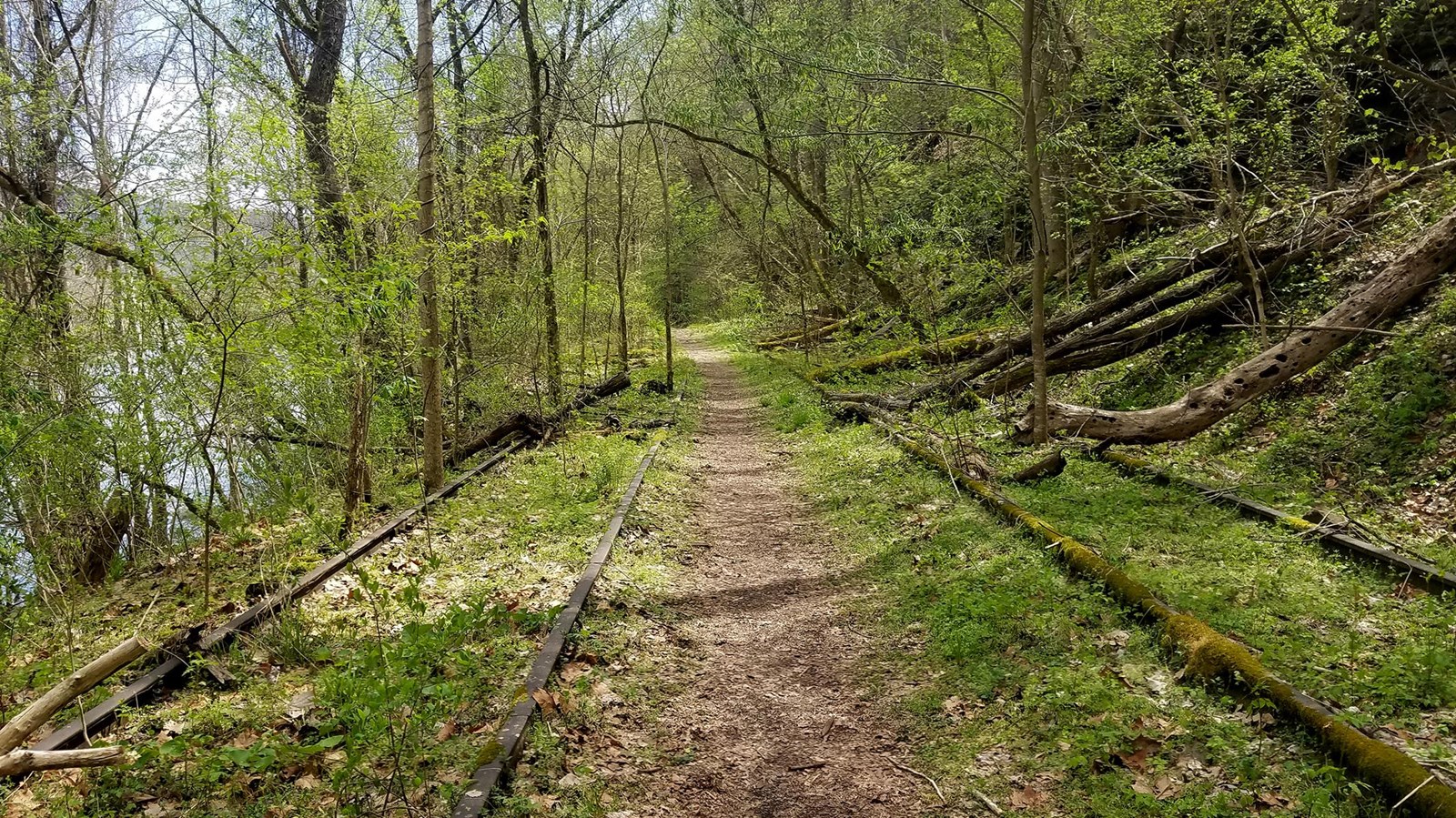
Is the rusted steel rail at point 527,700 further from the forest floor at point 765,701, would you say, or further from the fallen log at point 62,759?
the fallen log at point 62,759

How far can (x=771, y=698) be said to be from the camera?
4.77 meters

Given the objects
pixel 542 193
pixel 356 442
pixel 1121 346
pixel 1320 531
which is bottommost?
pixel 1320 531

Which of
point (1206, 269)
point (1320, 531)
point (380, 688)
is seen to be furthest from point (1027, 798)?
point (1206, 269)

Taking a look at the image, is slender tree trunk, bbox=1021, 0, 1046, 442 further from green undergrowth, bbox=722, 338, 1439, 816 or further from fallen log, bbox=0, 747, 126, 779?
fallen log, bbox=0, 747, 126, 779

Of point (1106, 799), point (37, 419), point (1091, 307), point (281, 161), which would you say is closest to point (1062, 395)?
point (1091, 307)

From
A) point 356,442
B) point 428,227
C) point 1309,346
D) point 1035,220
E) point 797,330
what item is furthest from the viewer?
point 797,330

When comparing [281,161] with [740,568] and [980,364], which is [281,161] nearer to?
[740,568]

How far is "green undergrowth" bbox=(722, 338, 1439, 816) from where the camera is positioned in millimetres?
3248

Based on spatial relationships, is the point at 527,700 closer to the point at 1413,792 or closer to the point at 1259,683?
the point at 1259,683

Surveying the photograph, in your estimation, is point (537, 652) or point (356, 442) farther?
point (356, 442)

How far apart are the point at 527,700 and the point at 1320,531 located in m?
5.61

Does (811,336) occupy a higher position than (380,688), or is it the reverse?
(811,336)

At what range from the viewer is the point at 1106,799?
3.31 metres

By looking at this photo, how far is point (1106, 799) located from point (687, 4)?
64.3 ft
